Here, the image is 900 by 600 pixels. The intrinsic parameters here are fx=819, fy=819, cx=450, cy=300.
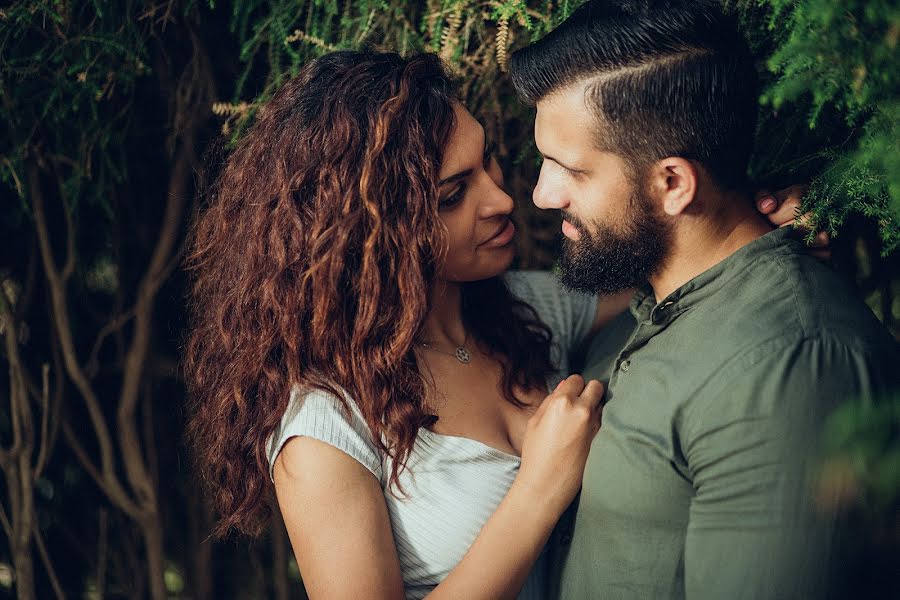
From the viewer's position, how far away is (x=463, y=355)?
215cm

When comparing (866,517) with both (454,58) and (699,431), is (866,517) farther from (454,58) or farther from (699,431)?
(454,58)

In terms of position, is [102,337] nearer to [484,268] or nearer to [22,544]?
[22,544]

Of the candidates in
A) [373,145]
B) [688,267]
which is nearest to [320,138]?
[373,145]

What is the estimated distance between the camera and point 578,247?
1.83 metres

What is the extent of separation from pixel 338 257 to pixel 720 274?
0.81m

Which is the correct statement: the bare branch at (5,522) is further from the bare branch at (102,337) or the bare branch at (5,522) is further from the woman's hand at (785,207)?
the woman's hand at (785,207)

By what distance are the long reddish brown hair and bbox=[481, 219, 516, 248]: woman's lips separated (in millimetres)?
162

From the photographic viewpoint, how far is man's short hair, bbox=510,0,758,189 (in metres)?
1.64

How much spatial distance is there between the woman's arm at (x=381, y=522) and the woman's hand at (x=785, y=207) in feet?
1.89

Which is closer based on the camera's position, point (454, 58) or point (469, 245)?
point (469, 245)

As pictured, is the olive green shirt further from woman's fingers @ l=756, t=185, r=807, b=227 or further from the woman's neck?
the woman's neck

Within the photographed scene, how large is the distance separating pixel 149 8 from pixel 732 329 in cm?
190

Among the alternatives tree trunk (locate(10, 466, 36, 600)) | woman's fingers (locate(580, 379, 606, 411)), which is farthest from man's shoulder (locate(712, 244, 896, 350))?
tree trunk (locate(10, 466, 36, 600))

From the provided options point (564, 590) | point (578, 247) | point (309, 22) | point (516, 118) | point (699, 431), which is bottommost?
point (564, 590)
